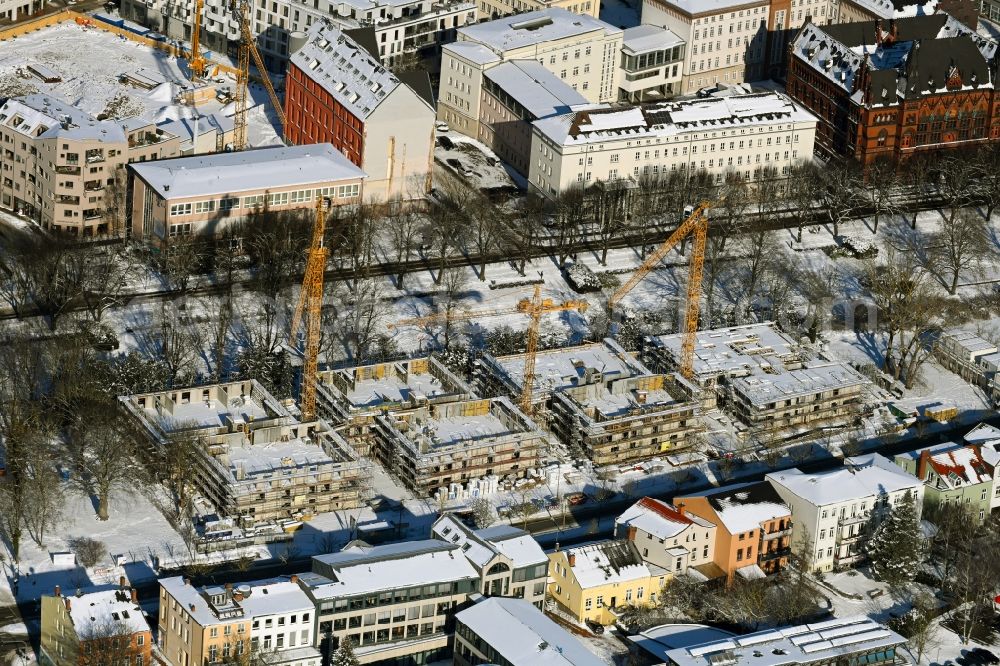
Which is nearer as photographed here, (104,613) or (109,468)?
(104,613)

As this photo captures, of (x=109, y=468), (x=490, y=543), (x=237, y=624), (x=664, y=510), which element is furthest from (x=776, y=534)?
(x=109, y=468)

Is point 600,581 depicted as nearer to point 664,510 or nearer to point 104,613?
point 664,510

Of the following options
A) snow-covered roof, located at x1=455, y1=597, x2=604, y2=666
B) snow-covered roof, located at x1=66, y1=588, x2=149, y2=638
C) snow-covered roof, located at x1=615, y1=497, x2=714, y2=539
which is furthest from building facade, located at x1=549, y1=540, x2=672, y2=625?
snow-covered roof, located at x1=66, y1=588, x2=149, y2=638

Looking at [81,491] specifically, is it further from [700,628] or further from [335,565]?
[700,628]

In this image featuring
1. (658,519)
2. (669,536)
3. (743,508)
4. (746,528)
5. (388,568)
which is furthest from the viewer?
(743,508)

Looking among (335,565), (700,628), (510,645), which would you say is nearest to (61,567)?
(335,565)
